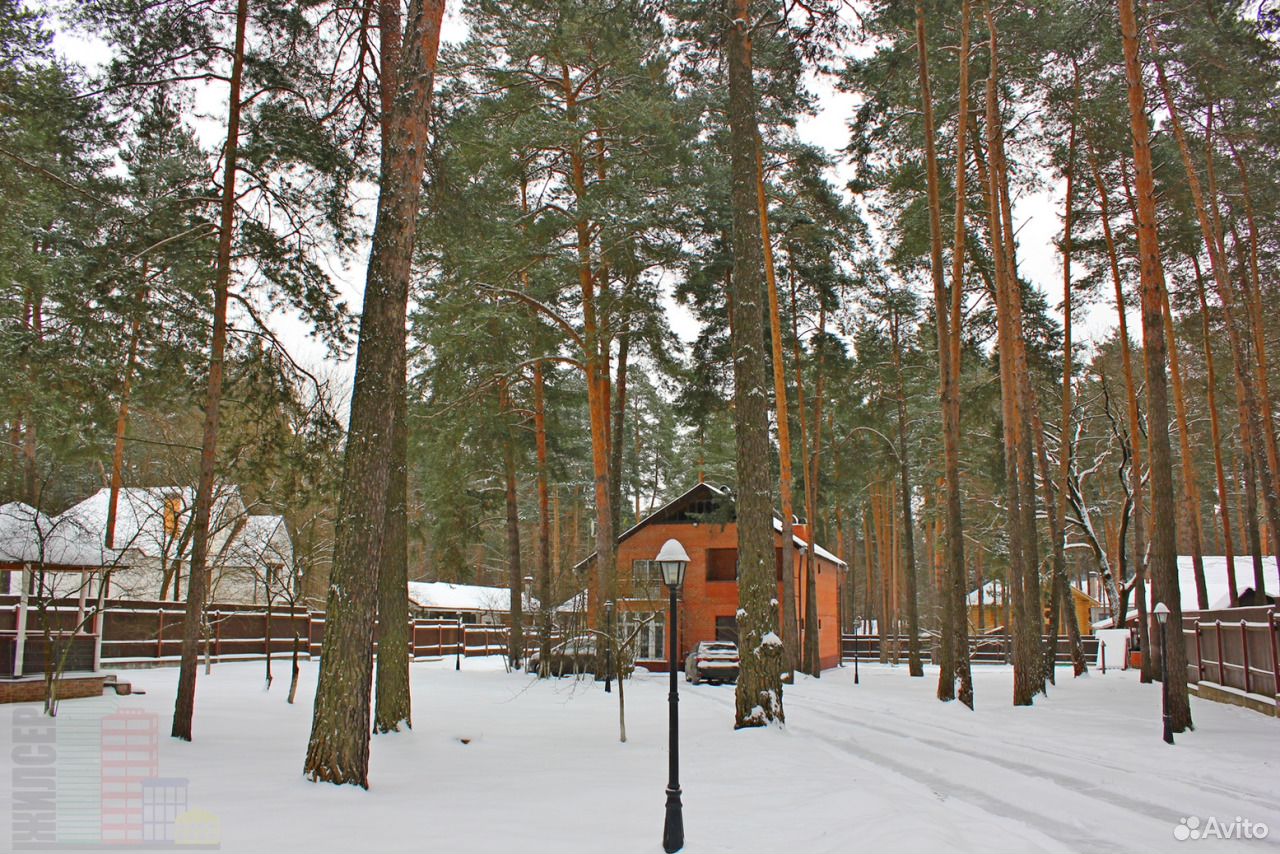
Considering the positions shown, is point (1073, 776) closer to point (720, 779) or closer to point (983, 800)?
point (983, 800)

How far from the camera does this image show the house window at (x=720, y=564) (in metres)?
31.8

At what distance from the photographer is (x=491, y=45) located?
18.4 m

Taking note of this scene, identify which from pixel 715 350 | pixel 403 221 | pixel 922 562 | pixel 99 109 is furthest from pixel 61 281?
pixel 922 562

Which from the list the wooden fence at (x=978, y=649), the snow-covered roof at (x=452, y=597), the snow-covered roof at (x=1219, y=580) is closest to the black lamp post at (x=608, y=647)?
the snow-covered roof at (x=1219, y=580)

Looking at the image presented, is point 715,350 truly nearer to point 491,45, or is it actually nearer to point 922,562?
point 491,45

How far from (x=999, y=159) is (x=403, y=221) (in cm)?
1397

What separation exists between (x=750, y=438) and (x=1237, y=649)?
1251cm

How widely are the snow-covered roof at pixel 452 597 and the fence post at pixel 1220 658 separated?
28.9m

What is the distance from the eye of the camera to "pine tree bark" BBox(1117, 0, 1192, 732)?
12.4m

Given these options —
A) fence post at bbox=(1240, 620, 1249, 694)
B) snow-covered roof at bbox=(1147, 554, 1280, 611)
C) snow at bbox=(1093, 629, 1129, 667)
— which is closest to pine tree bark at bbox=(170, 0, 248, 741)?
fence post at bbox=(1240, 620, 1249, 694)

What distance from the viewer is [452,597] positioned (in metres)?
46.3

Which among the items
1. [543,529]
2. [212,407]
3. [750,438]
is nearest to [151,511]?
[543,529]

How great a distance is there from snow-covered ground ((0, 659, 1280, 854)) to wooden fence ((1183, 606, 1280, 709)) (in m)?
1.03

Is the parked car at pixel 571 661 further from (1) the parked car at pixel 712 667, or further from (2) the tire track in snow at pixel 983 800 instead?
(2) the tire track in snow at pixel 983 800
